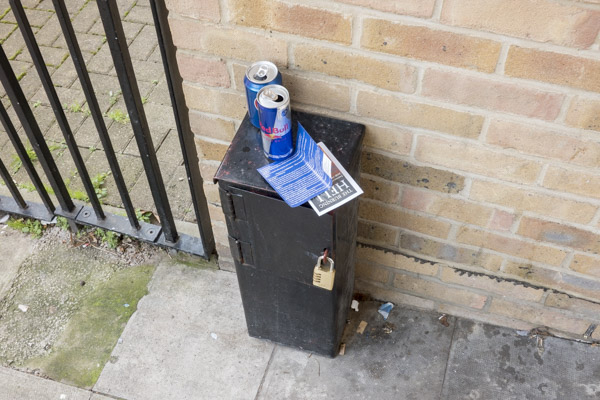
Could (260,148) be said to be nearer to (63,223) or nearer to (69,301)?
(69,301)

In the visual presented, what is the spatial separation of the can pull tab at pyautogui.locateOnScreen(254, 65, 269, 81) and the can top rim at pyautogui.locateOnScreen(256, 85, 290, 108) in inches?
2.4

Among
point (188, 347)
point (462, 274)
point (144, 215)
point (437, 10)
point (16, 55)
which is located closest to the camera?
point (437, 10)

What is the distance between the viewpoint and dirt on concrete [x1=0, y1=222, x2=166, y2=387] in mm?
2445

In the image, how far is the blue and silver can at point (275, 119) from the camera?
5.25 feet

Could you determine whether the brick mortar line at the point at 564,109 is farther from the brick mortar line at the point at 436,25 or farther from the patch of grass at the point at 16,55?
the patch of grass at the point at 16,55

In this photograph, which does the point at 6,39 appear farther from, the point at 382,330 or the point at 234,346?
the point at 382,330

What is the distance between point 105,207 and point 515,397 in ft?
7.00

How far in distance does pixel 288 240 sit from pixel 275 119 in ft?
1.45

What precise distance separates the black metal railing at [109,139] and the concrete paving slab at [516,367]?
1.23 meters

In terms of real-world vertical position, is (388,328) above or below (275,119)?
below

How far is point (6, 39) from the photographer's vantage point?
12.9ft

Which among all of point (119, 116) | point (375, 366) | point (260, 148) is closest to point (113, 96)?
point (119, 116)

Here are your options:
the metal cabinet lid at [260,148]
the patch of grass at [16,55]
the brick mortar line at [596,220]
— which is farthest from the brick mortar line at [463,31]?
the patch of grass at [16,55]

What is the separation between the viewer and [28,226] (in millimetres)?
2902
